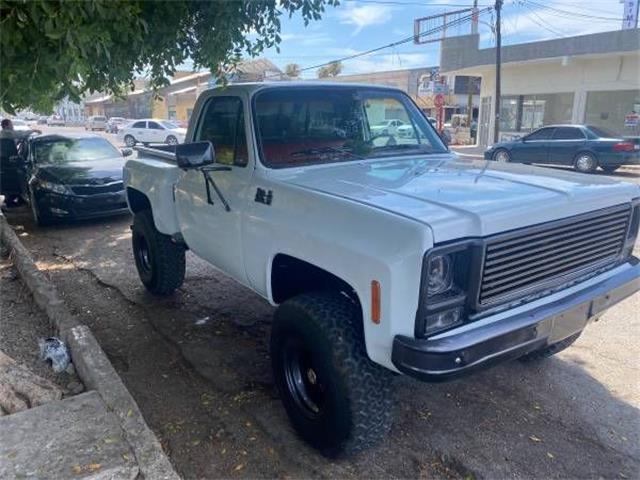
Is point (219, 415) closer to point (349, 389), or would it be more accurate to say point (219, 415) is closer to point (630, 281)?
point (349, 389)

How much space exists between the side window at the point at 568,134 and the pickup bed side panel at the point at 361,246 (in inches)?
604

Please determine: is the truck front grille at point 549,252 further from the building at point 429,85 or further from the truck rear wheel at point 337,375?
the building at point 429,85

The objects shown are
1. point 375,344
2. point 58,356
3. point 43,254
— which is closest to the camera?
point 375,344

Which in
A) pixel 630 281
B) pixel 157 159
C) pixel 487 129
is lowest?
pixel 487 129

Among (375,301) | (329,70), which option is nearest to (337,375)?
(375,301)

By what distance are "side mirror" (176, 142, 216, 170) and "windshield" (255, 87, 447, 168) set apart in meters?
0.36

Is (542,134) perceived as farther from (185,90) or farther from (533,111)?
(185,90)

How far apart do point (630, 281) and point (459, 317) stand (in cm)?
136

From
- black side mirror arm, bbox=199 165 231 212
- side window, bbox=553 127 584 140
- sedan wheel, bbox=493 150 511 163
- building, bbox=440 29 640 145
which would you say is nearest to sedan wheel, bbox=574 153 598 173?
side window, bbox=553 127 584 140

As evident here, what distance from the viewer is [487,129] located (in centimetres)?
2609

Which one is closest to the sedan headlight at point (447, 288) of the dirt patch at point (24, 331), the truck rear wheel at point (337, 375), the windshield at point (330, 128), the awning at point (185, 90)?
the truck rear wheel at point (337, 375)

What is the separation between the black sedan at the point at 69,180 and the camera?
8.84 m

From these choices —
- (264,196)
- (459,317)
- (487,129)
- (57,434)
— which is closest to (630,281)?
(459,317)

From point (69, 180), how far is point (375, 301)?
8041 millimetres
